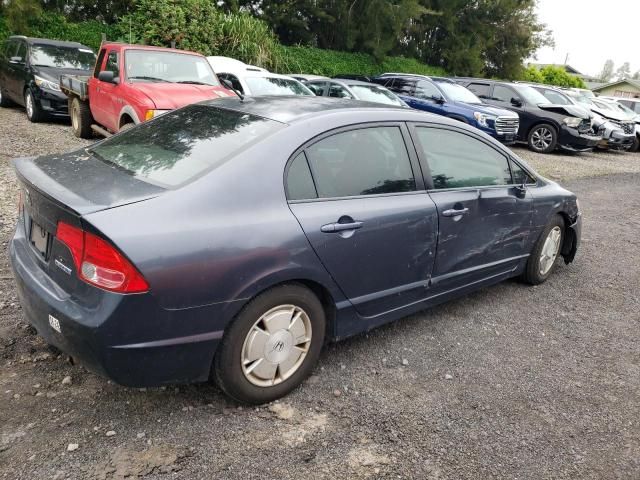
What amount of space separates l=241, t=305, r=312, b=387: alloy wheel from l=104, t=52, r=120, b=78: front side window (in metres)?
6.58

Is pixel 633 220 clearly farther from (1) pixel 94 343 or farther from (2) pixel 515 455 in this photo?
(1) pixel 94 343

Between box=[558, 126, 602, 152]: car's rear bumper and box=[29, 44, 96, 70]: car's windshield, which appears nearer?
box=[29, 44, 96, 70]: car's windshield

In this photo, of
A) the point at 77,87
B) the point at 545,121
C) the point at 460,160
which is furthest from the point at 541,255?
the point at 545,121

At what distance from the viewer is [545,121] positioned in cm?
1454

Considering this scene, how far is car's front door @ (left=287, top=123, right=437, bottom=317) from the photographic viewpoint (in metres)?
2.85

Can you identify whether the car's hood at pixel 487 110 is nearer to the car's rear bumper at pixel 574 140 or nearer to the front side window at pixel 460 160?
the car's rear bumper at pixel 574 140

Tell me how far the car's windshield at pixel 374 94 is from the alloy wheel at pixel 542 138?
4.84 metres

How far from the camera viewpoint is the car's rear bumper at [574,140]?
47.1 ft

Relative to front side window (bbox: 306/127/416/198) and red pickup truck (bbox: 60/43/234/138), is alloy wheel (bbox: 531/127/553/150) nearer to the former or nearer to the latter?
red pickup truck (bbox: 60/43/234/138)

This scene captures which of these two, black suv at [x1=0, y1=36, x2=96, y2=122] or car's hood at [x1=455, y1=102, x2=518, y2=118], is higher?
car's hood at [x1=455, y1=102, x2=518, y2=118]

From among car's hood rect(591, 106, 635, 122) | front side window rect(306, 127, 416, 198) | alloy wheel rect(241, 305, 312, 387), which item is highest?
car's hood rect(591, 106, 635, 122)

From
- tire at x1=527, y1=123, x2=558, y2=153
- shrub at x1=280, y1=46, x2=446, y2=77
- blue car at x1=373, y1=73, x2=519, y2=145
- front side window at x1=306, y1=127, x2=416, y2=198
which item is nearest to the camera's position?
front side window at x1=306, y1=127, x2=416, y2=198

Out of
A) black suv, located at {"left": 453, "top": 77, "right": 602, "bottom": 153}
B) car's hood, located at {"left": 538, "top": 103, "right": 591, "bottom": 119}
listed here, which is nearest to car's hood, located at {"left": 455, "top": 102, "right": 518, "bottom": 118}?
black suv, located at {"left": 453, "top": 77, "right": 602, "bottom": 153}

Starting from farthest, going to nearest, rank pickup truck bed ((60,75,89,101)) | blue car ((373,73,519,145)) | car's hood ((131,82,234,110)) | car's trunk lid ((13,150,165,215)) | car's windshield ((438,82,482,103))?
1. car's windshield ((438,82,482,103))
2. blue car ((373,73,519,145))
3. pickup truck bed ((60,75,89,101))
4. car's hood ((131,82,234,110))
5. car's trunk lid ((13,150,165,215))
